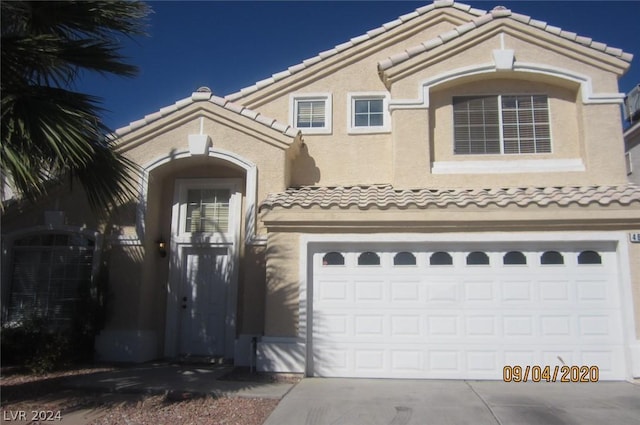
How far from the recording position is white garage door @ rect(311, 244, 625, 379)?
9.14m

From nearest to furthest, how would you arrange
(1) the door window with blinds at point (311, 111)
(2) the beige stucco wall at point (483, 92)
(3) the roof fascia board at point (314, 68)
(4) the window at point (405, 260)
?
1. (4) the window at point (405, 260)
2. (2) the beige stucco wall at point (483, 92)
3. (1) the door window with blinds at point (311, 111)
4. (3) the roof fascia board at point (314, 68)

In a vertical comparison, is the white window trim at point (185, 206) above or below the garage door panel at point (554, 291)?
above

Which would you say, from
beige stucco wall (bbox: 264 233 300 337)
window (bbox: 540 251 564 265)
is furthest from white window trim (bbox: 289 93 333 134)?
window (bbox: 540 251 564 265)

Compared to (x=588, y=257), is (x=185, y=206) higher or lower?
higher

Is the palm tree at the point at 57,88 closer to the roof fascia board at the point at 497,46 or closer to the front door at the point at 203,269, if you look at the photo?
the front door at the point at 203,269

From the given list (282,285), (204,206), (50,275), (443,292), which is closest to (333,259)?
(282,285)

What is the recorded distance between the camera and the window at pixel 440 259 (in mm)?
9555

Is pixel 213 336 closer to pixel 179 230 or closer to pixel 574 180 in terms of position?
pixel 179 230

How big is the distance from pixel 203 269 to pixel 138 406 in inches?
173

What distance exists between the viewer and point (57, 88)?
7867 millimetres

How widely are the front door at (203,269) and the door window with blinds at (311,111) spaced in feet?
7.57

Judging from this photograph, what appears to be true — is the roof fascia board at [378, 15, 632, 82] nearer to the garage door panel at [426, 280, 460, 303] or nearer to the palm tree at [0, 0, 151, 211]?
the garage door panel at [426, 280, 460, 303]

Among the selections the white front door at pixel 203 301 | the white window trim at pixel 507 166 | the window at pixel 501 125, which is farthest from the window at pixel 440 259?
the white front door at pixel 203 301
